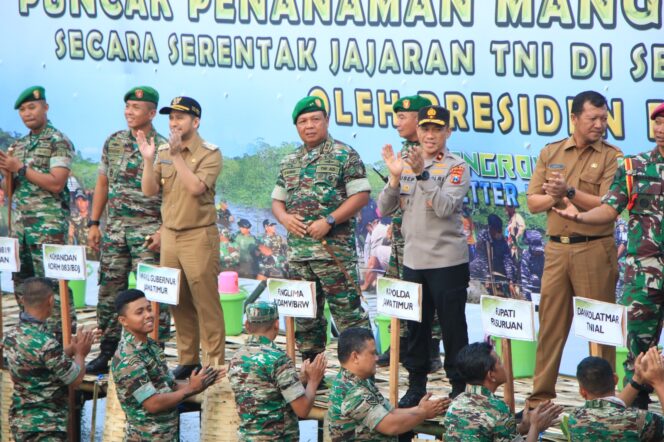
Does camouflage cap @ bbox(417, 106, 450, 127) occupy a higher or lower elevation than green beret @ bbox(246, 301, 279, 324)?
higher

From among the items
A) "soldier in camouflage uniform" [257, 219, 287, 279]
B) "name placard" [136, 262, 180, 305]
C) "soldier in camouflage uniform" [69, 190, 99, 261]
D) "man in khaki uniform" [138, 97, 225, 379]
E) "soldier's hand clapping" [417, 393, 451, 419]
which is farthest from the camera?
"soldier in camouflage uniform" [69, 190, 99, 261]

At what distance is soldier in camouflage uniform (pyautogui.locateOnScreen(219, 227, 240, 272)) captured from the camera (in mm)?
Result: 9203

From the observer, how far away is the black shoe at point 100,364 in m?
7.56

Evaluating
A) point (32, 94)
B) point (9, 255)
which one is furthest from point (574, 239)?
point (32, 94)

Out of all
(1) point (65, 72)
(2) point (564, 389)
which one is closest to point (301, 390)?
(2) point (564, 389)

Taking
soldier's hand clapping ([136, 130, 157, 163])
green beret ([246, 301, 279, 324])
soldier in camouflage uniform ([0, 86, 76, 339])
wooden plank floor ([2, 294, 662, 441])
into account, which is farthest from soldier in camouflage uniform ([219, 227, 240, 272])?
green beret ([246, 301, 279, 324])

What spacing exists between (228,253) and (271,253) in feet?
1.35

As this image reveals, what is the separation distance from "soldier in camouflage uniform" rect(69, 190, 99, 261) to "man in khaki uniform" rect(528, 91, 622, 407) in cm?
480

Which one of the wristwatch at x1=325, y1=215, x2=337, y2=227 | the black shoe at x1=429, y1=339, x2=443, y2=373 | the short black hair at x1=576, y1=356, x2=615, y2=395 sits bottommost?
the black shoe at x1=429, y1=339, x2=443, y2=373

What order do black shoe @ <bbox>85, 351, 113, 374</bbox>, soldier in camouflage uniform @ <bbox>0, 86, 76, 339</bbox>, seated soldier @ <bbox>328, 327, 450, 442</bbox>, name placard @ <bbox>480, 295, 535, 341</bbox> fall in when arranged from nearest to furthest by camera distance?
1. seated soldier @ <bbox>328, 327, 450, 442</bbox>
2. name placard @ <bbox>480, 295, 535, 341</bbox>
3. black shoe @ <bbox>85, 351, 113, 374</bbox>
4. soldier in camouflage uniform @ <bbox>0, 86, 76, 339</bbox>

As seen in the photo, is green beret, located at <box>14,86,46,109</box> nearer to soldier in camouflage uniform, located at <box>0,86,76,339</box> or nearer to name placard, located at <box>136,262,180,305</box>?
soldier in camouflage uniform, located at <box>0,86,76,339</box>

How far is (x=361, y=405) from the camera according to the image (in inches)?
214

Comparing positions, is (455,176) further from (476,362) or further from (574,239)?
(476,362)

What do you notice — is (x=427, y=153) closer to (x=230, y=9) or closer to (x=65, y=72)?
(x=230, y=9)
